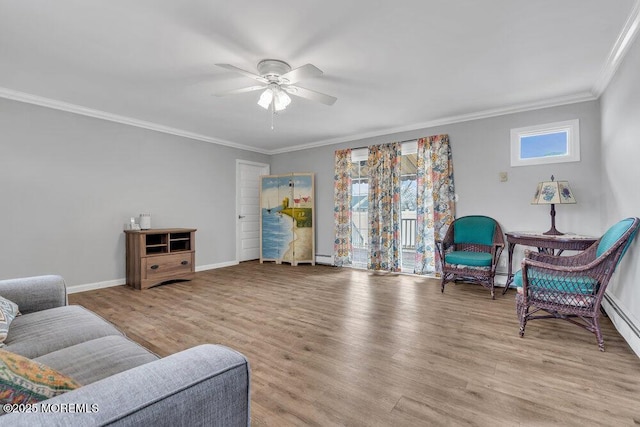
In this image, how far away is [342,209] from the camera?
562cm

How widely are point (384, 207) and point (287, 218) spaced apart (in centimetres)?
205

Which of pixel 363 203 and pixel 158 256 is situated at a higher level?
pixel 363 203

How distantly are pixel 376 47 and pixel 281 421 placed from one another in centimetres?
278

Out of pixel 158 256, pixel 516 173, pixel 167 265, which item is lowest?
pixel 167 265

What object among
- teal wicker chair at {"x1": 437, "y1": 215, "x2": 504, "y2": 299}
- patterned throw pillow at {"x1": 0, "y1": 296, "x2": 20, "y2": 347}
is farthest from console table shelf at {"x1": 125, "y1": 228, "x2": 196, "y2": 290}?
teal wicker chair at {"x1": 437, "y1": 215, "x2": 504, "y2": 299}

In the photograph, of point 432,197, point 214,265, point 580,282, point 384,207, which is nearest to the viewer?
point 580,282

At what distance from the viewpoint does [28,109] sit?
3607 millimetres

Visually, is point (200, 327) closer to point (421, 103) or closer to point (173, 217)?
point (173, 217)

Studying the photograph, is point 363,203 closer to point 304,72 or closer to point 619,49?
point 304,72

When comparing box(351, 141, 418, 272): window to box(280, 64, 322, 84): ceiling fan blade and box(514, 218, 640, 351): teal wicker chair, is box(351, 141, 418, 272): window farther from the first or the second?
box(280, 64, 322, 84): ceiling fan blade

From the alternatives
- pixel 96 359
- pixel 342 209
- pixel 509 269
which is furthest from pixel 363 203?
pixel 96 359

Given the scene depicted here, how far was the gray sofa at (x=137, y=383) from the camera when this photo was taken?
2.14 ft

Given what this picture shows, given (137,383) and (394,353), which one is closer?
(137,383)

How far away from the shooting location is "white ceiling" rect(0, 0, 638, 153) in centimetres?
209
